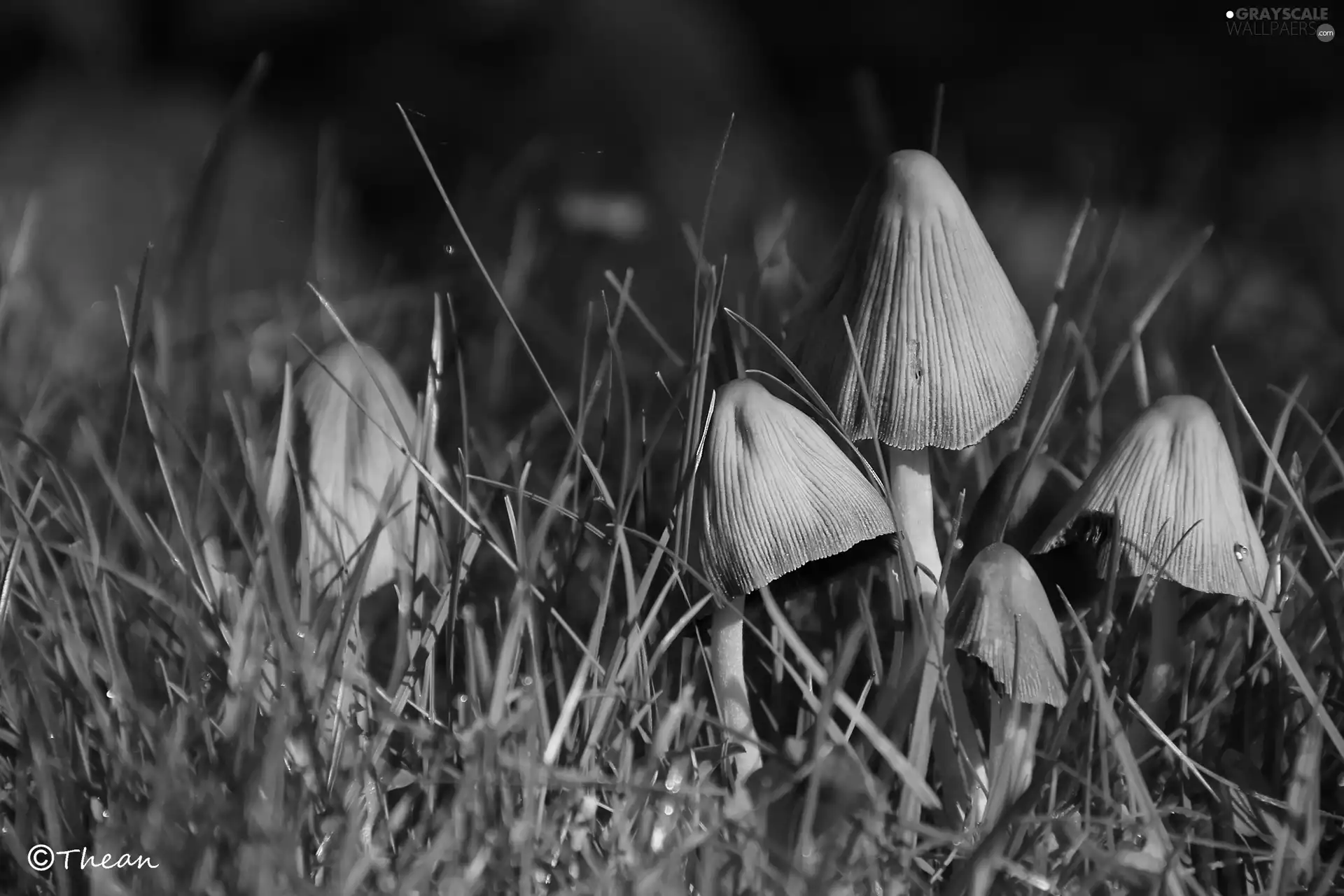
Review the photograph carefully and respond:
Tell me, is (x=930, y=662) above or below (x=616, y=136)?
→ below

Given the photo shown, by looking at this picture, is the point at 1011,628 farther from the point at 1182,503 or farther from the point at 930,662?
the point at 1182,503

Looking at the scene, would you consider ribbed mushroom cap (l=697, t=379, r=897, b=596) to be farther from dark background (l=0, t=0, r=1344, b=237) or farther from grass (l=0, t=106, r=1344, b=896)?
dark background (l=0, t=0, r=1344, b=237)

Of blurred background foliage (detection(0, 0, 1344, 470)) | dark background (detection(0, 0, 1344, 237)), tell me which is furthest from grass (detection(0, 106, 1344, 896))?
dark background (detection(0, 0, 1344, 237))

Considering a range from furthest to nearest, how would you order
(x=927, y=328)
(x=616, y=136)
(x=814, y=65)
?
(x=814, y=65) < (x=616, y=136) < (x=927, y=328)

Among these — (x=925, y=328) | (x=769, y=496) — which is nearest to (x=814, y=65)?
(x=925, y=328)

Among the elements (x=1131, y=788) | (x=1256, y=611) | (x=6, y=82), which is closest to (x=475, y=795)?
(x=1131, y=788)
